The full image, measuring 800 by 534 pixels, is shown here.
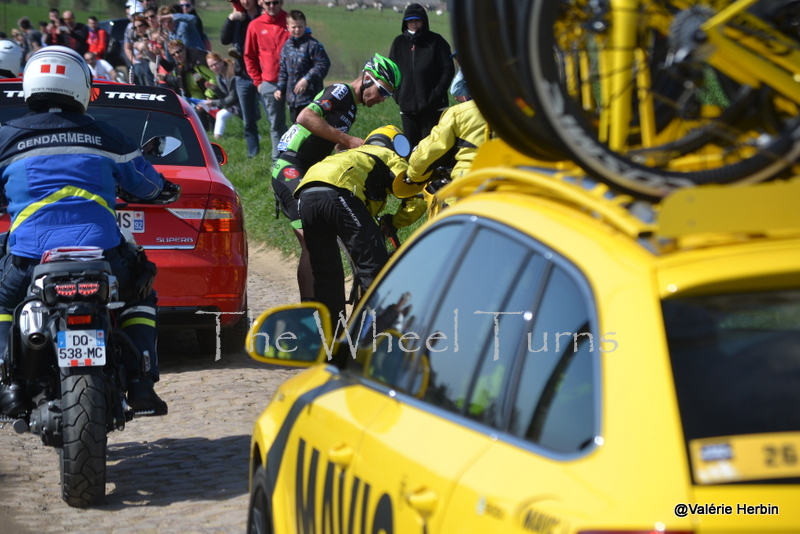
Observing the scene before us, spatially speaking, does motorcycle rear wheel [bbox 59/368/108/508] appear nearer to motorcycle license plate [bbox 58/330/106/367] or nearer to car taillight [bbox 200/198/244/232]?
motorcycle license plate [bbox 58/330/106/367]

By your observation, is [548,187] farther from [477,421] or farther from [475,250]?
[477,421]

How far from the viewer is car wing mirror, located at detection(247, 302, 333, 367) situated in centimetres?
375

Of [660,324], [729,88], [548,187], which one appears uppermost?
[729,88]

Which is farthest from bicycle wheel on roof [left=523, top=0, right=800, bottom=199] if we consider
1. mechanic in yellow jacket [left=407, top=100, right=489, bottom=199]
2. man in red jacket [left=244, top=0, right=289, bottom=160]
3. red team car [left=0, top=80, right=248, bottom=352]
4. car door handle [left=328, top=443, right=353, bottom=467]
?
man in red jacket [left=244, top=0, right=289, bottom=160]

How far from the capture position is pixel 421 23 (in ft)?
44.4

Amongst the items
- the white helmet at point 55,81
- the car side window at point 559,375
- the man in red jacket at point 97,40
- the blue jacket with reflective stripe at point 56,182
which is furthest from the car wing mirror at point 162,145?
the man in red jacket at point 97,40

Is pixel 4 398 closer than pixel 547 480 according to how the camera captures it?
No

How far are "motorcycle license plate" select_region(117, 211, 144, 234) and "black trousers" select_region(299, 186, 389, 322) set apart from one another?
115 cm

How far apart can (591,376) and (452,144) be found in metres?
5.67

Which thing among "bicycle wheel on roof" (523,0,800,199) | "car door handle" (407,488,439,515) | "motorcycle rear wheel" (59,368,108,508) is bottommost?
"motorcycle rear wheel" (59,368,108,508)

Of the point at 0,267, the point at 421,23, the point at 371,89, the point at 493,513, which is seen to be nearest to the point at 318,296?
the point at 371,89

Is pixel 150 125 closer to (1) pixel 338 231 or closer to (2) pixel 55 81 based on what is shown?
(1) pixel 338 231

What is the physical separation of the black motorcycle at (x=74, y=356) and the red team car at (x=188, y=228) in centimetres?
215

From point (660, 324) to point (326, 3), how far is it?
39.0 m
